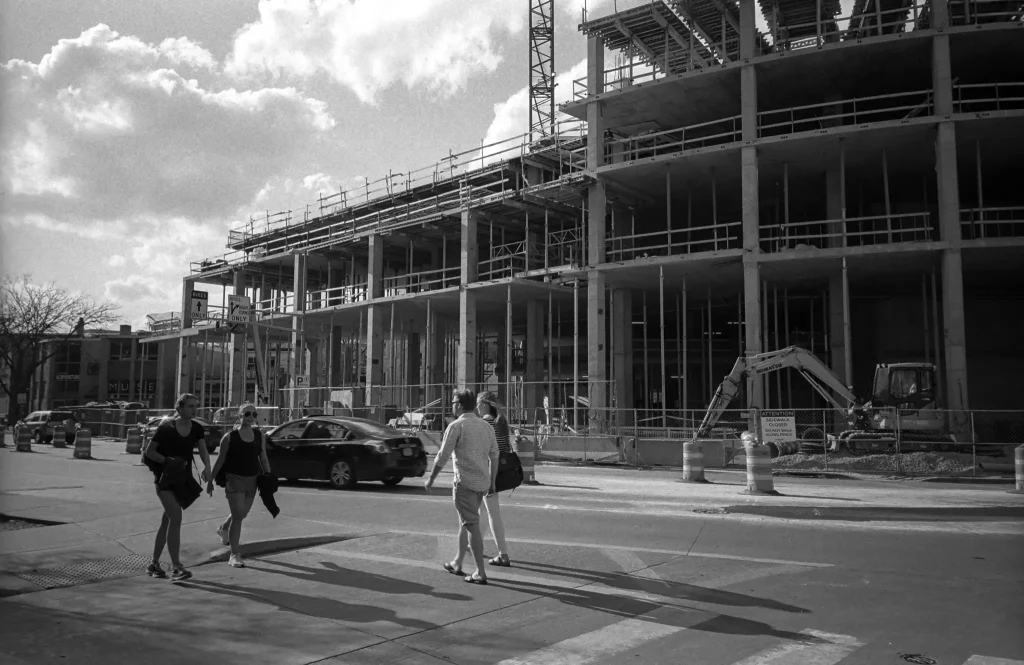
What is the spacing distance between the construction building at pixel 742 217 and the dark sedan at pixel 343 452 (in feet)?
35.3

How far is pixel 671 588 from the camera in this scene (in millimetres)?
7129

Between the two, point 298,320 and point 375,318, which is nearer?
point 375,318

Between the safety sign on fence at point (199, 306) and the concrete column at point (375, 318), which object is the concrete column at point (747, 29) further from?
the safety sign on fence at point (199, 306)

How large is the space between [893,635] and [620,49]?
1267 inches

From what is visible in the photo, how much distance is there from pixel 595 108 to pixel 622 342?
396 inches

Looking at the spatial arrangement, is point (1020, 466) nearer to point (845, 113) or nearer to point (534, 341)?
point (845, 113)

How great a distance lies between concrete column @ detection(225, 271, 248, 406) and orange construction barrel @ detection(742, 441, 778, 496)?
124ft

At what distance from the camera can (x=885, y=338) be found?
34.8m

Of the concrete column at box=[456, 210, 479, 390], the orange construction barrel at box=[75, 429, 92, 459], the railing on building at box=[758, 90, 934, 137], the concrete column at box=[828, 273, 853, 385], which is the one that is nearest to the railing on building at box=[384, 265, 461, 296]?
the concrete column at box=[456, 210, 479, 390]

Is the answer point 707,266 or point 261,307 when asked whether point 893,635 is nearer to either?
point 707,266

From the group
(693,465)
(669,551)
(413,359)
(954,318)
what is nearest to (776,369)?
(954,318)

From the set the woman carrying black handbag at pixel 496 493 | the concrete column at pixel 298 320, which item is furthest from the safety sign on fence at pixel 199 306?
the woman carrying black handbag at pixel 496 493

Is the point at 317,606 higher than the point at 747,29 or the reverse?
the reverse

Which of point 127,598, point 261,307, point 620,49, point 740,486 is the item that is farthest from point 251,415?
point 261,307
